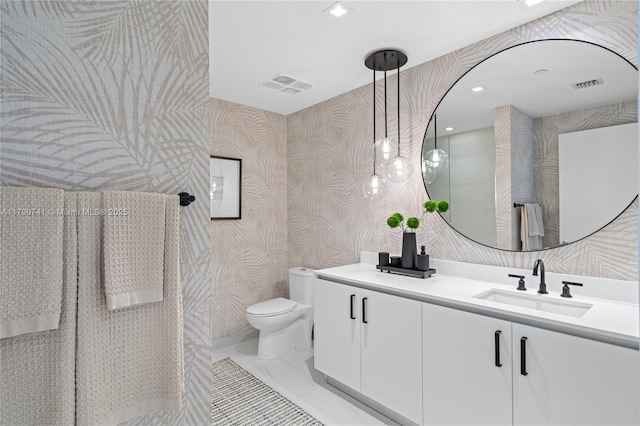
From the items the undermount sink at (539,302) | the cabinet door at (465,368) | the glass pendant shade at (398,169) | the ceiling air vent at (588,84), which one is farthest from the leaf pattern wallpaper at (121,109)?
the ceiling air vent at (588,84)

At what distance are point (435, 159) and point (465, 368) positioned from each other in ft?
4.68

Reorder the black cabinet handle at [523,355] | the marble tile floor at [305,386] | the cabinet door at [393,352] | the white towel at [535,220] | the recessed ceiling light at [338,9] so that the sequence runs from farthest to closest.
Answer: the marble tile floor at [305,386] → the white towel at [535,220] → the cabinet door at [393,352] → the recessed ceiling light at [338,9] → the black cabinet handle at [523,355]

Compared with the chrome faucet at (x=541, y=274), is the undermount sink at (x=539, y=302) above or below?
below

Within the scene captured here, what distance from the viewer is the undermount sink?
5.57ft

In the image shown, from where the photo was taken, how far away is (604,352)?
4.26ft

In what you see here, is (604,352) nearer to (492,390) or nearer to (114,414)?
(492,390)

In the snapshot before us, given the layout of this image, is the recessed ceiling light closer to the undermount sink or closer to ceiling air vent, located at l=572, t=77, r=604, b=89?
ceiling air vent, located at l=572, t=77, r=604, b=89

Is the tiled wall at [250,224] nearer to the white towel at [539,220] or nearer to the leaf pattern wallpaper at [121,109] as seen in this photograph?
the leaf pattern wallpaper at [121,109]

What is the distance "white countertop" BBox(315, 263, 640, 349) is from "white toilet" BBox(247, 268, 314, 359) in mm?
661

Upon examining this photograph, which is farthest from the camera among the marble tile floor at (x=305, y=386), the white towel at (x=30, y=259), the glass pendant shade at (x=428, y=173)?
the glass pendant shade at (x=428, y=173)

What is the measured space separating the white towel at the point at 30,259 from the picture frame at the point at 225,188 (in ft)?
8.31

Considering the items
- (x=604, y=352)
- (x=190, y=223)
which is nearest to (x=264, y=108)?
(x=190, y=223)

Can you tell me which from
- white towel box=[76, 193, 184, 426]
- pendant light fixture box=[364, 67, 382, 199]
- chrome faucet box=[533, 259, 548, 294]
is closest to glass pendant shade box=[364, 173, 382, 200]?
pendant light fixture box=[364, 67, 382, 199]

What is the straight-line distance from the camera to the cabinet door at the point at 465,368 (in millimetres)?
1568
